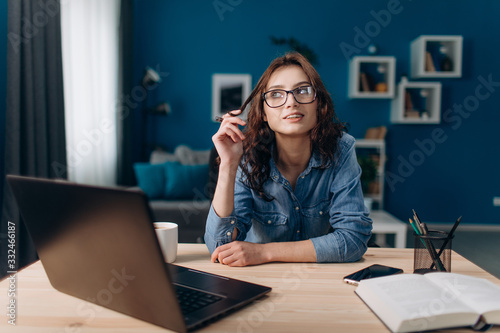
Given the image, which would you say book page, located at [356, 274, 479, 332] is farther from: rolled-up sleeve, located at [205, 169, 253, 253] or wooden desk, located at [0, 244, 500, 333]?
rolled-up sleeve, located at [205, 169, 253, 253]

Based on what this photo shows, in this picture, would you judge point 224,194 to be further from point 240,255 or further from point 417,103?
point 417,103

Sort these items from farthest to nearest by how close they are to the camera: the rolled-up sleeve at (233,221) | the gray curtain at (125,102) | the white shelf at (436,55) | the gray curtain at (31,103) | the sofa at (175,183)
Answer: the white shelf at (436,55) < the gray curtain at (125,102) < the sofa at (175,183) < the gray curtain at (31,103) < the rolled-up sleeve at (233,221)

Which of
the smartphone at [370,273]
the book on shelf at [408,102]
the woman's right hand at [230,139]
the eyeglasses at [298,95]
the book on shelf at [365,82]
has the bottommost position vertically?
the smartphone at [370,273]

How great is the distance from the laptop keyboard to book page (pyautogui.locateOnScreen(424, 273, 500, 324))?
1.28 ft

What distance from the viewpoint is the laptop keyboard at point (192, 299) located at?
2.05ft

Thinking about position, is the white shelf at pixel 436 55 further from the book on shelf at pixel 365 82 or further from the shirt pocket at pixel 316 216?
the shirt pocket at pixel 316 216

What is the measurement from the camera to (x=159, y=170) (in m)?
3.31

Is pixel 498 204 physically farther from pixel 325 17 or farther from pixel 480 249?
pixel 325 17

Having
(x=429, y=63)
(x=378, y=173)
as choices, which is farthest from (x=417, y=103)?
(x=378, y=173)

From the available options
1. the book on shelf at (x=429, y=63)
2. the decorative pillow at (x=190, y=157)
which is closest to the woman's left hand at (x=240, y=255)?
the decorative pillow at (x=190, y=157)

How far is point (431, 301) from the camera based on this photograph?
604mm

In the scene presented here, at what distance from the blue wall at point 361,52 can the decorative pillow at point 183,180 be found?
3.29ft

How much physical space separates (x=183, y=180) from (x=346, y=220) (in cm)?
235

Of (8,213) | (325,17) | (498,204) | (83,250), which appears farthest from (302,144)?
(498,204)
